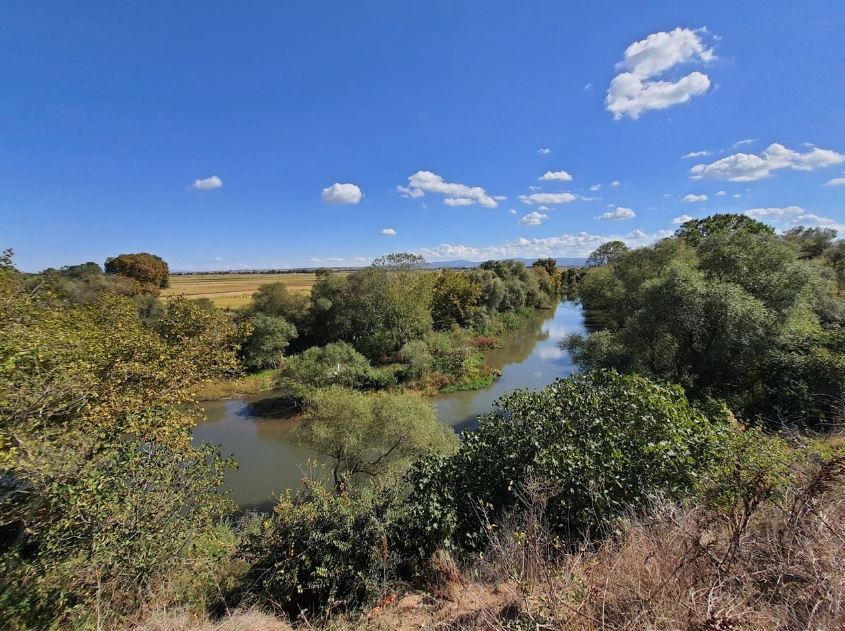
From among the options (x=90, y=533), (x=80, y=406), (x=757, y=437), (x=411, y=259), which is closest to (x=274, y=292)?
(x=411, y=259)

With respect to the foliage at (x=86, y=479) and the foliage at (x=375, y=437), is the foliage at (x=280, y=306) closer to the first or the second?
the foliage at (x=375, y=437)

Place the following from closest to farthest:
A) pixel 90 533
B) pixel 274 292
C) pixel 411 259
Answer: pixel 90 533 → pixel 274 292 → pixel 411 259

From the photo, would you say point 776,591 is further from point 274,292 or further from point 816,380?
point 274,292

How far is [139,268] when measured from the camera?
3509cm

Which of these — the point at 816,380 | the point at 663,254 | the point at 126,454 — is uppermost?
the point at 663,254

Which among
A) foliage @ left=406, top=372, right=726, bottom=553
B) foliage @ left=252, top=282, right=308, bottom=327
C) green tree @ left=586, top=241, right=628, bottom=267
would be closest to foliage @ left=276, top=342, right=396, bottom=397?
foliage @ left=252, top=282, right=308, bottom=327

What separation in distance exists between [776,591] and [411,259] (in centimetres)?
2902

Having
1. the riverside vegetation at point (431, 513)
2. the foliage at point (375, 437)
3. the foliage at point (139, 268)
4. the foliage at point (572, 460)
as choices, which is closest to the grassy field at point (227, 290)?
the foliage at point (139, 268)

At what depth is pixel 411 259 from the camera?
3072 cm

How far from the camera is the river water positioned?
41.1ft

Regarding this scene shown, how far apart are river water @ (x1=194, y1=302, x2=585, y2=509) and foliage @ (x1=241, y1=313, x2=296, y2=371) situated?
406 cm

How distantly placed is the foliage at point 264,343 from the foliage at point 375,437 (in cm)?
1466

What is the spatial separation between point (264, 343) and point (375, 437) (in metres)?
16.4

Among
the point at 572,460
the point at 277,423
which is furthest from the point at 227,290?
the point at 572,460
